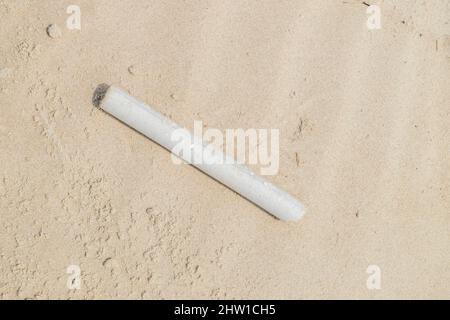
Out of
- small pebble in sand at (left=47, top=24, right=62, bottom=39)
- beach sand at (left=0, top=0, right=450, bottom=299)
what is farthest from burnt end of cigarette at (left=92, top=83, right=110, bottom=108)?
small pebble in sand at (left=47, top=24, right=62, bottom=39)

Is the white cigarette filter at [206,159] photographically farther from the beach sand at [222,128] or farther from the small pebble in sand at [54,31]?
the small pebble in sand at [54,31]

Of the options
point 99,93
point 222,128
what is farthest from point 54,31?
point 222,128

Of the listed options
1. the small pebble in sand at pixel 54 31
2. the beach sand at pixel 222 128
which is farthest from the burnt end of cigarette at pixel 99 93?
the small pebble in sand at pixel 54 31

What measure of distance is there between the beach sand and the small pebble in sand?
0.02m

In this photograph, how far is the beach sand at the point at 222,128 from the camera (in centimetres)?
254

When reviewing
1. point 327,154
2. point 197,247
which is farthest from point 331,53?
point 197,247

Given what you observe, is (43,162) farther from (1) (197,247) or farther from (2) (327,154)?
(2) (327,154)

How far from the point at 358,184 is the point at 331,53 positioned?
2.56 ft

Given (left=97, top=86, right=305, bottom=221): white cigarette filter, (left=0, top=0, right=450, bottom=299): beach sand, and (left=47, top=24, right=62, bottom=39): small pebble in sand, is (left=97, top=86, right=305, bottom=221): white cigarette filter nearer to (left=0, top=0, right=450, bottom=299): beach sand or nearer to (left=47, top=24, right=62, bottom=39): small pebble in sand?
(left=0, top=0, right=450, bottom=299): beach sand

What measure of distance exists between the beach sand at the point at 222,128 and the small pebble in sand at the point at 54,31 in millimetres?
17

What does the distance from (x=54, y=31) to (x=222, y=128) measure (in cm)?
105

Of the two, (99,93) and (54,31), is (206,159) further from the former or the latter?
(54,31)

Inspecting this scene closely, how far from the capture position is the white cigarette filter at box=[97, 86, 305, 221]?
2.51 metres

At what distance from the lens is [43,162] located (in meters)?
2.56
